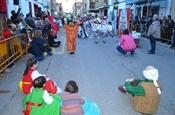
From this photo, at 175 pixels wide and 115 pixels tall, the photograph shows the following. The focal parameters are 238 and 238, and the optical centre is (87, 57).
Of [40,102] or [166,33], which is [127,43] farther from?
[40,102]

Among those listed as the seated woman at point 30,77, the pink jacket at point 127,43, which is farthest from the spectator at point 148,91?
the pink jacket at point 127,43

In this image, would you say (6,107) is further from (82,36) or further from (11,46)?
(82,36)

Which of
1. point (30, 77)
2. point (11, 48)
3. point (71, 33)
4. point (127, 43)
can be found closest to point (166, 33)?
point (127, 43)

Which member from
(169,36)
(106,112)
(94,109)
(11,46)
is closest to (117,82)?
(106,112)

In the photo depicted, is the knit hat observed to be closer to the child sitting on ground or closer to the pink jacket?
the child sitting on ground

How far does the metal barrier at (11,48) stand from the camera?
7.37 metres

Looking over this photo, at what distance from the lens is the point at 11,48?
8.38 m

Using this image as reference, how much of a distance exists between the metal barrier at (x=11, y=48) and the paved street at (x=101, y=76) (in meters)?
0.32

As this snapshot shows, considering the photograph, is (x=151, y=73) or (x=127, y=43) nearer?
(x=151, y=73)

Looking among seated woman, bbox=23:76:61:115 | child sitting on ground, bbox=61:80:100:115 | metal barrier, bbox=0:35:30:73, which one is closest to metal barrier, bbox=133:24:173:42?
metal barrier, bbox=0:35:30:73

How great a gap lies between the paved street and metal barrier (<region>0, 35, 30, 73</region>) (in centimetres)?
32

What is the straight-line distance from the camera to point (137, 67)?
329 inches

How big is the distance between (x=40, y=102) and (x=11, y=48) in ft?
16.9

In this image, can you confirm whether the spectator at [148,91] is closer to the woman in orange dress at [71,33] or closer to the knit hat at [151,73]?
the knit hat at [151,73]
